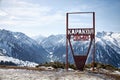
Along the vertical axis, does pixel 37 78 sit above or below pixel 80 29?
below

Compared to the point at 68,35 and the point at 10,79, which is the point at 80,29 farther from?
the point at 10,79

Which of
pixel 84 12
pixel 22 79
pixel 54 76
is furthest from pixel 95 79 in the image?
pixel 84 12

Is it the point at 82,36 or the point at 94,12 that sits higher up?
the point at 94,12

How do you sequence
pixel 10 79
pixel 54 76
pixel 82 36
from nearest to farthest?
1. pixel 10 79
2. pixel 54 76
3. pixel 82 36

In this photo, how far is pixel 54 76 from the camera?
22.6 metres

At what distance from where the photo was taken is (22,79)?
825 inches

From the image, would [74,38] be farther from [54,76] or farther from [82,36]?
[54,76]

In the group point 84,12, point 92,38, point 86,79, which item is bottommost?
point 86,79

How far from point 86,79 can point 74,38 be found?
20.8ft

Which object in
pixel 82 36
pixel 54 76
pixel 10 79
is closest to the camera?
pixel 10 79

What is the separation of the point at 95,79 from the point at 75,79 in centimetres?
159

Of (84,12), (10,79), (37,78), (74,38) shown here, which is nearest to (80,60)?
(74,38)

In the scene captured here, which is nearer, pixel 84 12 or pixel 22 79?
pixel 22 79

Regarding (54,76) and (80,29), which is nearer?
(54,76)
